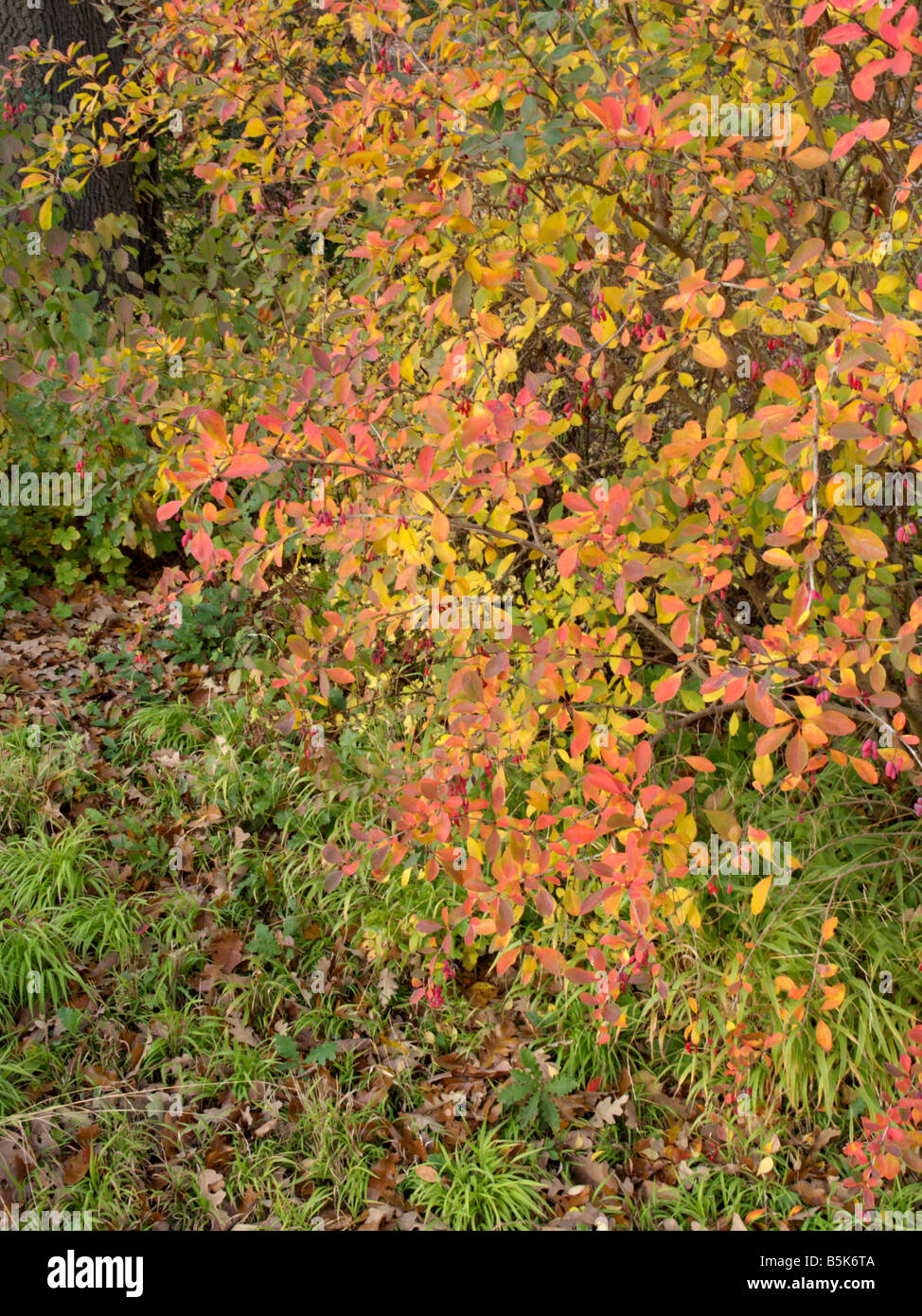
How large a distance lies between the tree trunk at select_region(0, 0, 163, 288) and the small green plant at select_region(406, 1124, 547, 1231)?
14.9ft

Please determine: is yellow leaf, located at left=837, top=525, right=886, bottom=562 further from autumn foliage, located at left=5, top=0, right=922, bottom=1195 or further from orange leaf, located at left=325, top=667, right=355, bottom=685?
orange leaf, located at left=325, top=667, right=355, bottom=685

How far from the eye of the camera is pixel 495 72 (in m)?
2.11

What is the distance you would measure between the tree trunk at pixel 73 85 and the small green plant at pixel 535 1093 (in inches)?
174

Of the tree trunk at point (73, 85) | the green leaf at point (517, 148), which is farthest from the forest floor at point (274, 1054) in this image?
the tree trunk at point (73, 85)

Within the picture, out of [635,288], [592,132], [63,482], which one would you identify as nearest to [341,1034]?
[635,288]

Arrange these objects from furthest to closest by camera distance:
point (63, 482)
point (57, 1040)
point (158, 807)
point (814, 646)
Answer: point (63, 482) → point (158, 807) → point (57, 1040) → point (814, 646)

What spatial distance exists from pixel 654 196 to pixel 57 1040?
308 cm

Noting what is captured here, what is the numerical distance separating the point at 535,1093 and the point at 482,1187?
11.4 inches

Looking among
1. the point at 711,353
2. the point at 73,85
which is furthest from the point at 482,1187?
the point at 73,85

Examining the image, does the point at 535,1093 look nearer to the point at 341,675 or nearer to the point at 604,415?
the point at 341,675

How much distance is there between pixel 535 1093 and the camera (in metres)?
2.80

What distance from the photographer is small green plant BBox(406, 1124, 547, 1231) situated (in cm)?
259

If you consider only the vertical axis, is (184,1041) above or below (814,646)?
below

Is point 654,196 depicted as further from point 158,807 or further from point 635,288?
point 158,807
